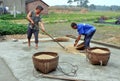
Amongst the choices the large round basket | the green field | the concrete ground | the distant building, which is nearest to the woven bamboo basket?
the concrete ground

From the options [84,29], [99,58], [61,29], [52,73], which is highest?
[84,29]

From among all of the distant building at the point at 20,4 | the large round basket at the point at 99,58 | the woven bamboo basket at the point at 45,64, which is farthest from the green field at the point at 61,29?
the distant building at the point at 20,4

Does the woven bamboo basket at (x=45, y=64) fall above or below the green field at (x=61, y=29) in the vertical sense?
above

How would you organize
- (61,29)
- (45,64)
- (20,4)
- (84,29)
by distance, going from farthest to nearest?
1. (20,4)
2. (61,29)
3. (84,29)
4. (45,64)

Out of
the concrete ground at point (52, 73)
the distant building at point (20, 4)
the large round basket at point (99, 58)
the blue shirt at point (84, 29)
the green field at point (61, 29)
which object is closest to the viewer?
the concrete ground at point (52, 73)

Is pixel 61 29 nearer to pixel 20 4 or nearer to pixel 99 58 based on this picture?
pixel 99 58

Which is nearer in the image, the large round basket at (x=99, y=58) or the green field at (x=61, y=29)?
the large round basket at (x=99, y=58)

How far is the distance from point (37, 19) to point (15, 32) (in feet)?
15.5

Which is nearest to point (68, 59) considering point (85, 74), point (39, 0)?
point (85, 74)

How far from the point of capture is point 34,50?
409 inches

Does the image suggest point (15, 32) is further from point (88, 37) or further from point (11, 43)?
point (88, 37)

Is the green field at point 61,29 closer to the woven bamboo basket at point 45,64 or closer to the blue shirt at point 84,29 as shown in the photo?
the blue shirt at point 84,29

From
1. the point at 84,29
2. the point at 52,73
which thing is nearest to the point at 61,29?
the point at 84,29

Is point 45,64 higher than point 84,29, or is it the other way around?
point 84,29
